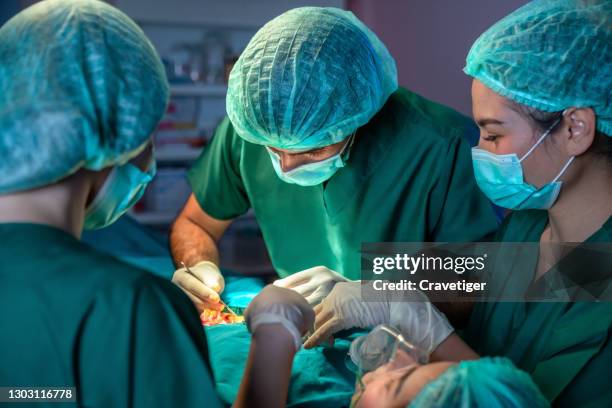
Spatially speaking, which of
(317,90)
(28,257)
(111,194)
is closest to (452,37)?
(317,90)

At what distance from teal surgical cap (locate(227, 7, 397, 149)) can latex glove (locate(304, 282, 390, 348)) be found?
0.40 metres

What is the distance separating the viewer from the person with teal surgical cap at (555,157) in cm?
137

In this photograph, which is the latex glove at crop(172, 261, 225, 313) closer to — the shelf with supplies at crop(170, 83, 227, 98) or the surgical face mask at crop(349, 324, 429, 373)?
the surgical face mask at crop(349, 324, 429, 373)

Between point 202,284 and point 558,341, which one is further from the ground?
point 558,341

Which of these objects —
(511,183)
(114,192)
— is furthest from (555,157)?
(114,192)

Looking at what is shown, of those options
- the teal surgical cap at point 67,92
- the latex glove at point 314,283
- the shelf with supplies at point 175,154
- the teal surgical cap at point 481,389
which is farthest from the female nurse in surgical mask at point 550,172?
the shelf with supplies at point 175,154

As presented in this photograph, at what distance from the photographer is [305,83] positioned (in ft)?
5.43

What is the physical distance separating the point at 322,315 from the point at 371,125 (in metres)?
0.61

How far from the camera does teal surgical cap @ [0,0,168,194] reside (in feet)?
3.34

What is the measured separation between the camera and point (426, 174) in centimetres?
193

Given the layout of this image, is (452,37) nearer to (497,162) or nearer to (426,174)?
(426,174)

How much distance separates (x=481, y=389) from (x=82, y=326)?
24.1 inches

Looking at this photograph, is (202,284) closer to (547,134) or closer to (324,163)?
(324,163)

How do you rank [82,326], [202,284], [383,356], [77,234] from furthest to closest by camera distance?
[202,284]
[383,356]
[77,234]
[82,326]
